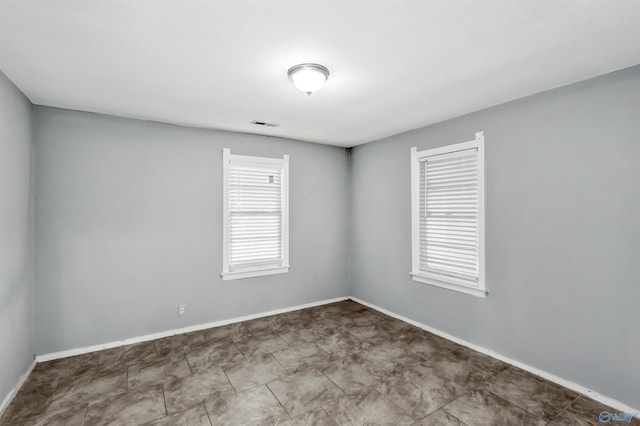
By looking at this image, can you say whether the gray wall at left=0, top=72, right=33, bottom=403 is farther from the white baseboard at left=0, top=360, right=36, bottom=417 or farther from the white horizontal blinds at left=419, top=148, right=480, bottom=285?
the white horizontal blinds at left=419, top=148, right=480, bottom=285

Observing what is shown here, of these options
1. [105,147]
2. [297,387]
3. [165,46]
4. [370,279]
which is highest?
[165,46]

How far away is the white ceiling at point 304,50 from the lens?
162 centimetres

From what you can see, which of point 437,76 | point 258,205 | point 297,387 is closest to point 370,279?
point 258,205

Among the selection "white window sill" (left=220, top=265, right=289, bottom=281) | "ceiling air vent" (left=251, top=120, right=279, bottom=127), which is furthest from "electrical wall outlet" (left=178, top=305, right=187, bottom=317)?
"ceiling air vent" (left=251, top=120, right=279, bottom=127)

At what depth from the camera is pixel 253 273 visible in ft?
13.9

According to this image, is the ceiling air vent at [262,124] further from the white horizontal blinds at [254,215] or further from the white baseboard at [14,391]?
the white baseboard at [14,391]

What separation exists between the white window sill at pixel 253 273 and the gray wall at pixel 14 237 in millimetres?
1881

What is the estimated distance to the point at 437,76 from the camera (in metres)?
2.43

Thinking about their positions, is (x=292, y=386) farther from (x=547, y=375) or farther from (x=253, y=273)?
(x=547, y=375)

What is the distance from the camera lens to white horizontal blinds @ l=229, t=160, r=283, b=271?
13.5ft

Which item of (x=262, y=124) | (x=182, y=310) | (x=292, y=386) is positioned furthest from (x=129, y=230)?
(x=292, y=386)

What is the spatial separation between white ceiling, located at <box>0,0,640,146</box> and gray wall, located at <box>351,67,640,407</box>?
1.01 ft

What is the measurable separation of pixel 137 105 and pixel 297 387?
306cm

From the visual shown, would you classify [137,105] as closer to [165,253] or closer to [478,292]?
[165,253]
